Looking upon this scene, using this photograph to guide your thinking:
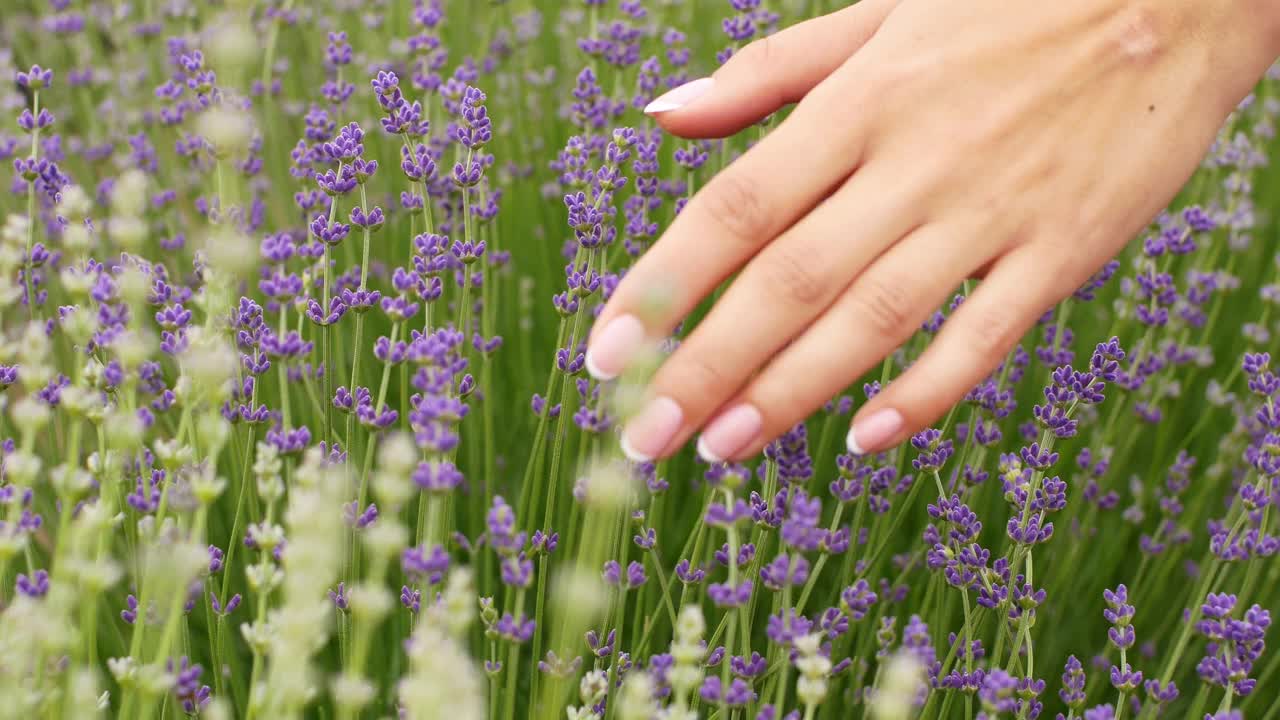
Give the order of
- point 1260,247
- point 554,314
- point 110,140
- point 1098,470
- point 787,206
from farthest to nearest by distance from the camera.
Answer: point 1260,247
point 110,140
point 554,314
point 1098,470
point 787,206

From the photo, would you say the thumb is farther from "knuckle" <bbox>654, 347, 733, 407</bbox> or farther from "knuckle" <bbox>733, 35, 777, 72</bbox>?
"knuckle" <bbox>654, 347, 733, 407</bbox>

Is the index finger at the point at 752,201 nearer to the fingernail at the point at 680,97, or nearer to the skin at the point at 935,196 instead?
the skin at the point at 935,196

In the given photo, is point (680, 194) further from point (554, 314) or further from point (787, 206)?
point (787, 206)

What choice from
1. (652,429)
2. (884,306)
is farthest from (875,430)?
(652,429)

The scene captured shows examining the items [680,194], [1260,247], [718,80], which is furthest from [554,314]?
[1260,247]

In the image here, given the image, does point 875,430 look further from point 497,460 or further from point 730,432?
point 497,460

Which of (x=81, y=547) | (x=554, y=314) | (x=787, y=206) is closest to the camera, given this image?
(x=81, y=547)

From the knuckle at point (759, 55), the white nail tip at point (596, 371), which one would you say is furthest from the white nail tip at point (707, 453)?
the knuckle at point (759, 55)
